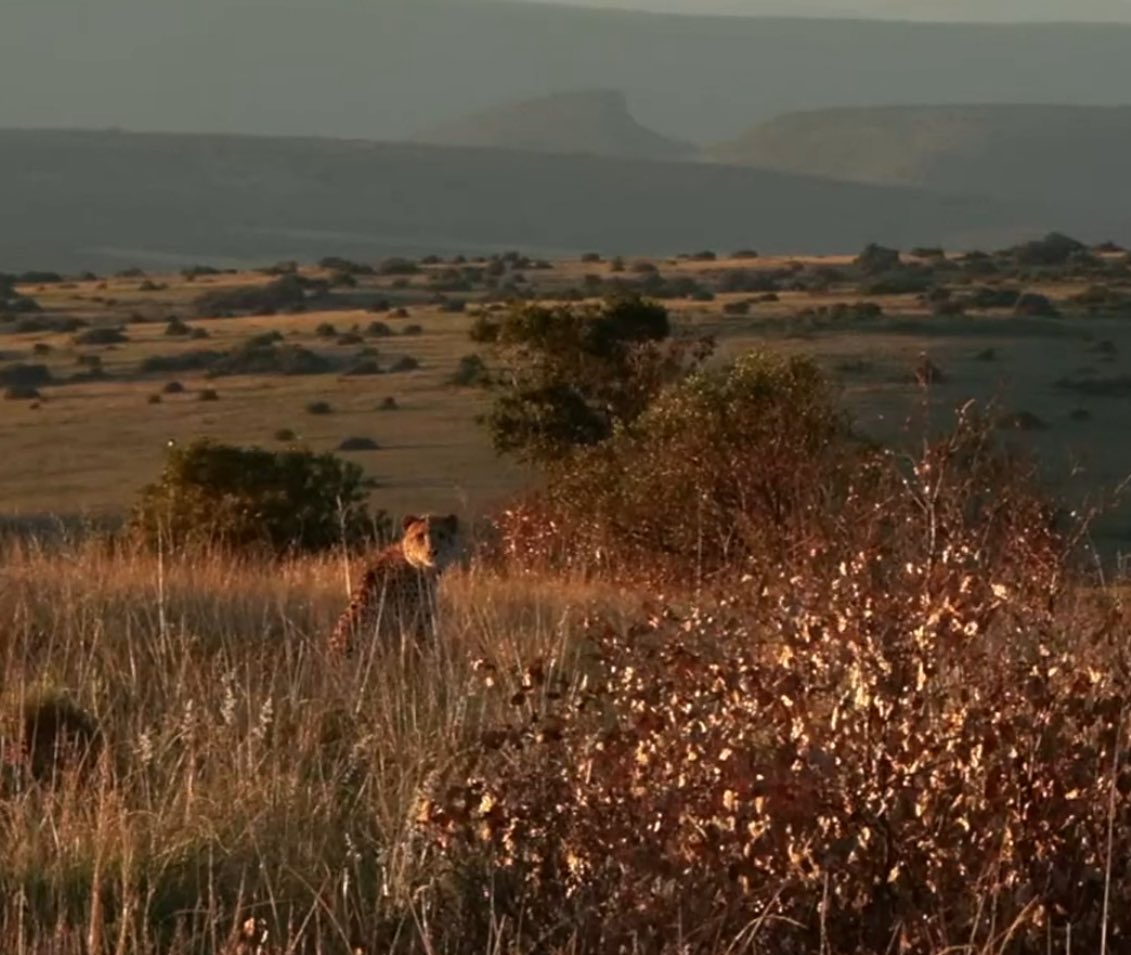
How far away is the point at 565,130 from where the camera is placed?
575 feet

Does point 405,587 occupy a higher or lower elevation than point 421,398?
higher

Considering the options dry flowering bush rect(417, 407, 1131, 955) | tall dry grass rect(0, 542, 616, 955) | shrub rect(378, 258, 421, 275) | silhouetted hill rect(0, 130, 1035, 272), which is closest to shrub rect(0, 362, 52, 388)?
shrub rect(378, 258, 421, 275)

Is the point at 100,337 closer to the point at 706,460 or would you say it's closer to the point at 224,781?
the point at 706,460

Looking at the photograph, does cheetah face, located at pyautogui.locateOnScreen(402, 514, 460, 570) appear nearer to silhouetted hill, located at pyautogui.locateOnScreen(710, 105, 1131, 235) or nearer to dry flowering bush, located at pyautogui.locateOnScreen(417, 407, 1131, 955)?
dry flowering bush, located at pyautogui.locateOnScreen(417, 407, 1131, 955)

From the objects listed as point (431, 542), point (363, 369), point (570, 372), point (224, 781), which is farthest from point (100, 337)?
point (224, 781)

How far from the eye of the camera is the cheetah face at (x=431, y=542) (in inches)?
312

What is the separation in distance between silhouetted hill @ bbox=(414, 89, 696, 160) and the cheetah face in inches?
6284

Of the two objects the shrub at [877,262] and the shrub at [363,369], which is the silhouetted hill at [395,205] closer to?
the shrub at [877,262]

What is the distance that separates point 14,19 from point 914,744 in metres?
198

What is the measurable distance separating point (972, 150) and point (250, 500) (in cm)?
14248

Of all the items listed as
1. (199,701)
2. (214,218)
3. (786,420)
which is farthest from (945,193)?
(199,701)

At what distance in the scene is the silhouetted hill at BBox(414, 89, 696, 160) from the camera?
170750mm

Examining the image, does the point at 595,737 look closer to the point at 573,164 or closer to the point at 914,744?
the point at 914,744

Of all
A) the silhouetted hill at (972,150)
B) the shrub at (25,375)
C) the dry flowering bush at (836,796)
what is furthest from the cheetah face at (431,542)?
the silhouetted hill at (972,150)
